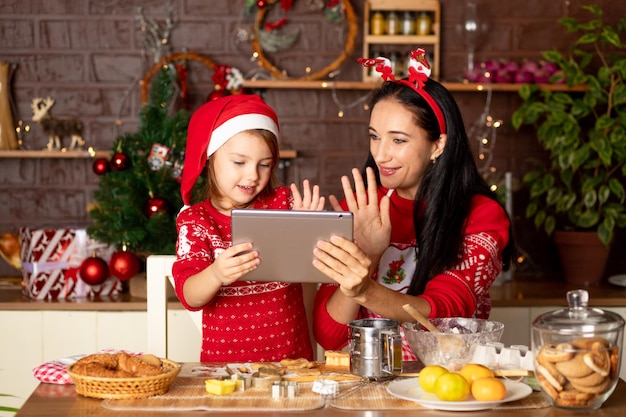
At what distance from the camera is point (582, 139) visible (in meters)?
3.48

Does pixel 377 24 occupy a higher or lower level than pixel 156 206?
higher

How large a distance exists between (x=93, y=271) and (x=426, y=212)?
1390mm

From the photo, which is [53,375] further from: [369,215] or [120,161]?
[120,161]

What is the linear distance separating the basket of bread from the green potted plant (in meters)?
2.10

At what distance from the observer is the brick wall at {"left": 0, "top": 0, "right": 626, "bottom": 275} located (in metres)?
3.60

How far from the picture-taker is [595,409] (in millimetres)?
1502

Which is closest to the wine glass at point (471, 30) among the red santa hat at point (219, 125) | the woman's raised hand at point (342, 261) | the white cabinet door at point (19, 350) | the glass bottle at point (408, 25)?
the glass bottle at point (408, 25)

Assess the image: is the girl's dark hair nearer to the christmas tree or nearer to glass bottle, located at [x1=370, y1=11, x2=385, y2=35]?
the christmas tree

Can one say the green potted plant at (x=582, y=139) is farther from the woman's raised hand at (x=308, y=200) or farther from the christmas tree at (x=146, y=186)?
the woman's raised hand at (x=308, y=200)

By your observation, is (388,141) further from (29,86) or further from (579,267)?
(29,86)

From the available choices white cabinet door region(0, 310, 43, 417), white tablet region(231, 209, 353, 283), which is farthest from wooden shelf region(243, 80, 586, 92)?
white tablet region(231, 209, 353, 283)

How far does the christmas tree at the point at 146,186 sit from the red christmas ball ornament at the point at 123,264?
2cm

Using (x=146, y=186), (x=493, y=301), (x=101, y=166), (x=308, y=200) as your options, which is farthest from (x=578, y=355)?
(x=101, y=166)

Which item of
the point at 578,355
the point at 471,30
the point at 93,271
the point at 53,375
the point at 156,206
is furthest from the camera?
the point at 471,30
